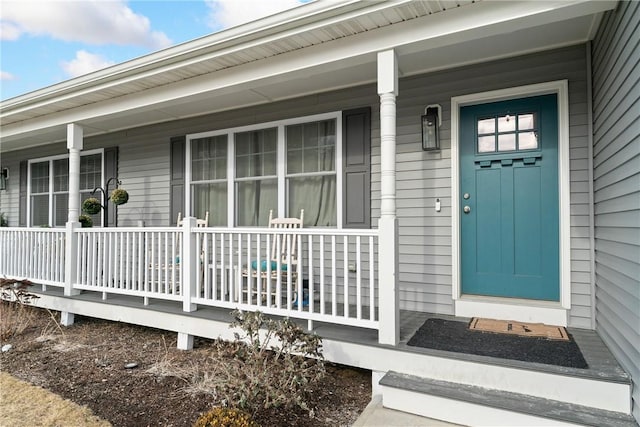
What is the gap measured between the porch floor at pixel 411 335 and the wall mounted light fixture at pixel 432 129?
156 centimetres

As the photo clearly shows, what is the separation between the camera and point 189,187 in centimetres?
505

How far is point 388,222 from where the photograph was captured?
2648 mm

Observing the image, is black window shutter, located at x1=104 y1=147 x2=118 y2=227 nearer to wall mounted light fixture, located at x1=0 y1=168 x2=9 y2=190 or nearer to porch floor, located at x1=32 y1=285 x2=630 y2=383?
porch floor, located at x1=32 y1=285 x2=630 y2=383

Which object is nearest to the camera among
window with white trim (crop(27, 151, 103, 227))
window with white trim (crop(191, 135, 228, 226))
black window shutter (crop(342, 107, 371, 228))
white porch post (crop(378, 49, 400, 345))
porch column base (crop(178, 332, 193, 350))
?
white porch post (crop(378, 49, 400, 345))

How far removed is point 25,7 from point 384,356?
6.72 metres

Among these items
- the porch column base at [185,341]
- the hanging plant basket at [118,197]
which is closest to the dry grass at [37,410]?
the porch column base at [185,341]

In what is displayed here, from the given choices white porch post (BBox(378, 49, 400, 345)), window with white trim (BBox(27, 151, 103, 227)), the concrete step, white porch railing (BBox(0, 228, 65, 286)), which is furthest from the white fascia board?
the concrete step

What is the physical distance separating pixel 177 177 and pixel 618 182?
15.5ft

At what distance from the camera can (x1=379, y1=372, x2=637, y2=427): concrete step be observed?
1928 mm

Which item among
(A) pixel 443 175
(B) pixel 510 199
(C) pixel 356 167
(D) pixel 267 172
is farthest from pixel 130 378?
(B) pixel 510 199

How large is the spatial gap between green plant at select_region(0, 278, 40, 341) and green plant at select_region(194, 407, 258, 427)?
3.61 m

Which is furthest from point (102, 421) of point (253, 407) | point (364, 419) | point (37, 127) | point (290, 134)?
point (37, 127)

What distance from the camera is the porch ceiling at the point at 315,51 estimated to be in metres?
2.46

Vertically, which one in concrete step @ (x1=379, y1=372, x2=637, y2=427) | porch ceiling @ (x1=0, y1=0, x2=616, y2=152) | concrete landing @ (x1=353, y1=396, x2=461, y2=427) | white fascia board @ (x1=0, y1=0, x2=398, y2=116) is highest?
white fascia board @ (x1=0, y1=0, x2=398, y2=116)
